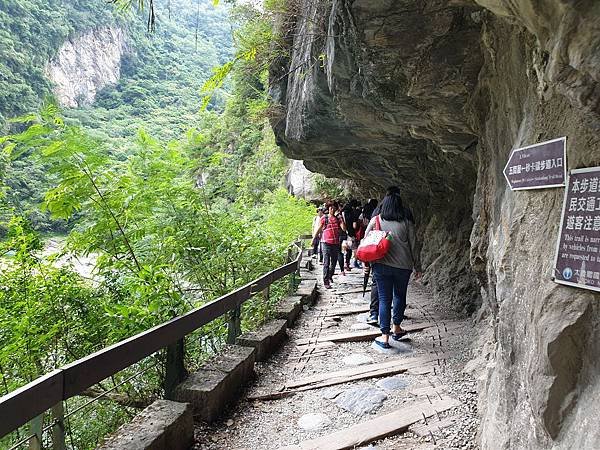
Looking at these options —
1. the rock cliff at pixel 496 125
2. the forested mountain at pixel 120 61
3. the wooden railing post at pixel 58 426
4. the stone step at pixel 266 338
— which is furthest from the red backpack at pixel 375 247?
the forested mountain at pixel 120 61

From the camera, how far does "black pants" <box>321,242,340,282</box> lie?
9.66m

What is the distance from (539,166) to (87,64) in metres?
84.8

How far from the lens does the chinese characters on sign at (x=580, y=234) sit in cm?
197

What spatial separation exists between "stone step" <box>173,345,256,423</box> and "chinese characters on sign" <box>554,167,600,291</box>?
2.78 metres

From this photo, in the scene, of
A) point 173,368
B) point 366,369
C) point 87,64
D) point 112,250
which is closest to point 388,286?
point 366,369

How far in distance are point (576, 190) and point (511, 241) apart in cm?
78

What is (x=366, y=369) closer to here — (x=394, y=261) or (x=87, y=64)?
(x=394, y=261)

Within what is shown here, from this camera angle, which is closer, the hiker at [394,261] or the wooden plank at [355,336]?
the hiker at [394,261]

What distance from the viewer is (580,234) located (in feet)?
6.77

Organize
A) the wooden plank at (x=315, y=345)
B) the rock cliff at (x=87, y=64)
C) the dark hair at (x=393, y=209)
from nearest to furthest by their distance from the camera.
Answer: the dark hair at (x=393, y=209)
the wooden plank at (x=315, y=345)
the rock cliff at (x=87, y=64)

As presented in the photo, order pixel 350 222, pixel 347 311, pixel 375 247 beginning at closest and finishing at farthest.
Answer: pixel 375 247
pixel 347 311
pixel 350 222

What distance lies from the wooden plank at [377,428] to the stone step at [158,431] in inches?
30.7

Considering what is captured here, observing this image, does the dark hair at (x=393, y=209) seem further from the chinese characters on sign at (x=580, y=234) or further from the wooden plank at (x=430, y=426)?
the chinese characters on sign at (x=580, y=234)

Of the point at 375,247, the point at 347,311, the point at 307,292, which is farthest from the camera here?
the point at 307,292
